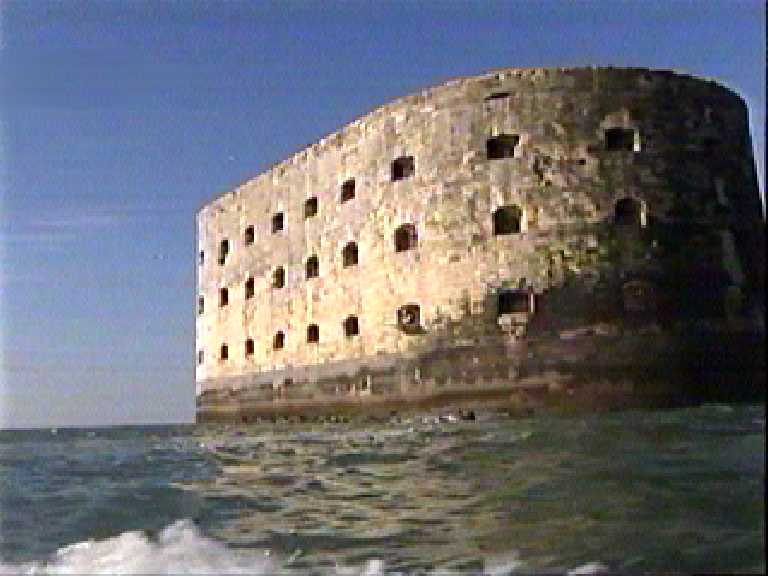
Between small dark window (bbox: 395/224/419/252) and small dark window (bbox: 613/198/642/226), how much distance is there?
12.1 feet

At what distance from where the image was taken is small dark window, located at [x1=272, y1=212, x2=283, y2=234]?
21922mm

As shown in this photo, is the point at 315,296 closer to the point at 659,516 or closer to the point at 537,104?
the point at 537,104

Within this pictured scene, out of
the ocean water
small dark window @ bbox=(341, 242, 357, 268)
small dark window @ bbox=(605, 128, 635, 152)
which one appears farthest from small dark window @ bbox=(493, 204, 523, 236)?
the ocean water

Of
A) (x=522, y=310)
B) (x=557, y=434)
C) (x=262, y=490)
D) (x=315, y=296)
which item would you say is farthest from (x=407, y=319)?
(x=262, y=490)

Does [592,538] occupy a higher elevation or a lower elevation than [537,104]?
lower

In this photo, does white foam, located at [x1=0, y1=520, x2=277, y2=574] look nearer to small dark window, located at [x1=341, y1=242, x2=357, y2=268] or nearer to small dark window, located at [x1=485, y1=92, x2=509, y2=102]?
small dark window, located at [x1=485, y1=92, x2=509, y2=102]

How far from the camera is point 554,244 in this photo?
15383 millimetres

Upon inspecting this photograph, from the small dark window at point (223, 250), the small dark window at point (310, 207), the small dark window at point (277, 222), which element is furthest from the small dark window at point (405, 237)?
the small dark window at point (223, 250)

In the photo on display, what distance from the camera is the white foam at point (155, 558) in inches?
192

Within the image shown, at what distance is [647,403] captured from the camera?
14.4 metres

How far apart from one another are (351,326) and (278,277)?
3869mm

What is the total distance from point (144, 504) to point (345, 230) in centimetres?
1194

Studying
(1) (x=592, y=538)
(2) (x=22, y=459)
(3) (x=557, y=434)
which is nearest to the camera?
(1) (x=592, y=538)

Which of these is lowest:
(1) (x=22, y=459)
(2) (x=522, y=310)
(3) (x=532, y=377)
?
(1) (x=22, y=459)
